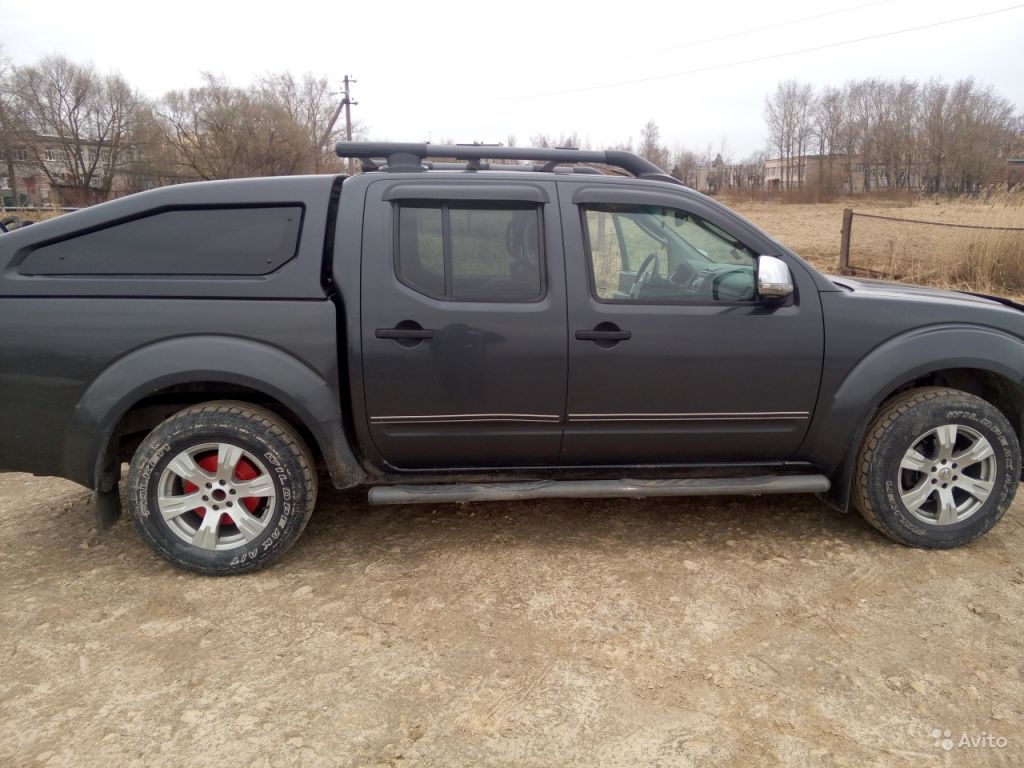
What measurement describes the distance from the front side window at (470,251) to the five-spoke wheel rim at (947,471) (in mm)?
2021

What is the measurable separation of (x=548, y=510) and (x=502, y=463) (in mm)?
669

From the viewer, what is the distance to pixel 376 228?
3252 mm

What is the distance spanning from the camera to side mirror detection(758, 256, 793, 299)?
319cm

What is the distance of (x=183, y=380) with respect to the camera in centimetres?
311

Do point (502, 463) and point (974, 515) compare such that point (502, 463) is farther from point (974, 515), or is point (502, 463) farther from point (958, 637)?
point (974, 515)

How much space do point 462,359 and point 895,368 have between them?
2028 mm

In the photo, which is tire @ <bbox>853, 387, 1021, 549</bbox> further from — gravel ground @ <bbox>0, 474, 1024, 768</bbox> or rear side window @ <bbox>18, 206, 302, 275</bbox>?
rear side window @ <bbox>18, 206, 302, 275</bbox>

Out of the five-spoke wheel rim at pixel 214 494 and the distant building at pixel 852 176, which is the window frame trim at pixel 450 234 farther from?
the distant building at pixel 852 176

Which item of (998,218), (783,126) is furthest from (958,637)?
(783,126)

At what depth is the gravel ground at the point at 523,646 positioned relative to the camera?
2.28m

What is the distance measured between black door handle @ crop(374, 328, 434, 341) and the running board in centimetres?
72
